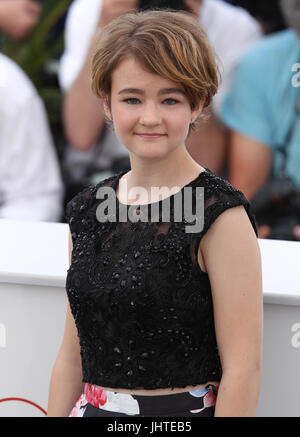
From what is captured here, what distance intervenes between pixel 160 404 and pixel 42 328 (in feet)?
1.43

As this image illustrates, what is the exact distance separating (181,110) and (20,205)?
6.65 feet

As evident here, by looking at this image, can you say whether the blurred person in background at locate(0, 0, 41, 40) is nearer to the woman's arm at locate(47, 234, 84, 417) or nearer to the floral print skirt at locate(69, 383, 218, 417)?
the woman's arm at locate(47, 234, 84, 417)

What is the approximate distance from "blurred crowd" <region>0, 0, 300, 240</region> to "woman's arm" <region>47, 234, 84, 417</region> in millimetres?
1183

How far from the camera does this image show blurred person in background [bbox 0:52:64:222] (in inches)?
122

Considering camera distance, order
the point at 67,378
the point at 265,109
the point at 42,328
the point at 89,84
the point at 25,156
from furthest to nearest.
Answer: the point at 25,156 → the point at 89,84 → the point at 265,109 → the point at 42,328 → the point at 67,378

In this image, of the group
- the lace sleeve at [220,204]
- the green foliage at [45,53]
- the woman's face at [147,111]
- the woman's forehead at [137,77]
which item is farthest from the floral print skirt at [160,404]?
the green foliage at [45,53]

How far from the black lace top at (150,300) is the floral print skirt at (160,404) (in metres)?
0.02

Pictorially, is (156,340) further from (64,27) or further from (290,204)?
(64,27)

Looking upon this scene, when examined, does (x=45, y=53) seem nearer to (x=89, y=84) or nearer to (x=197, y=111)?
(x=89, y=84)

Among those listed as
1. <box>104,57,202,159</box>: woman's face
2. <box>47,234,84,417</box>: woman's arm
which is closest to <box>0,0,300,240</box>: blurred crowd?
<box>47,234,84,417</box>: woman's arm

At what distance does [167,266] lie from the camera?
1.15m

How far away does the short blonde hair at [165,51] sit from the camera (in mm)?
1121

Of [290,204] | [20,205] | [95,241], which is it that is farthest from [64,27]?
[95,241]

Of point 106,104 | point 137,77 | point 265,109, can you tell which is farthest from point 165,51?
point 265,109
